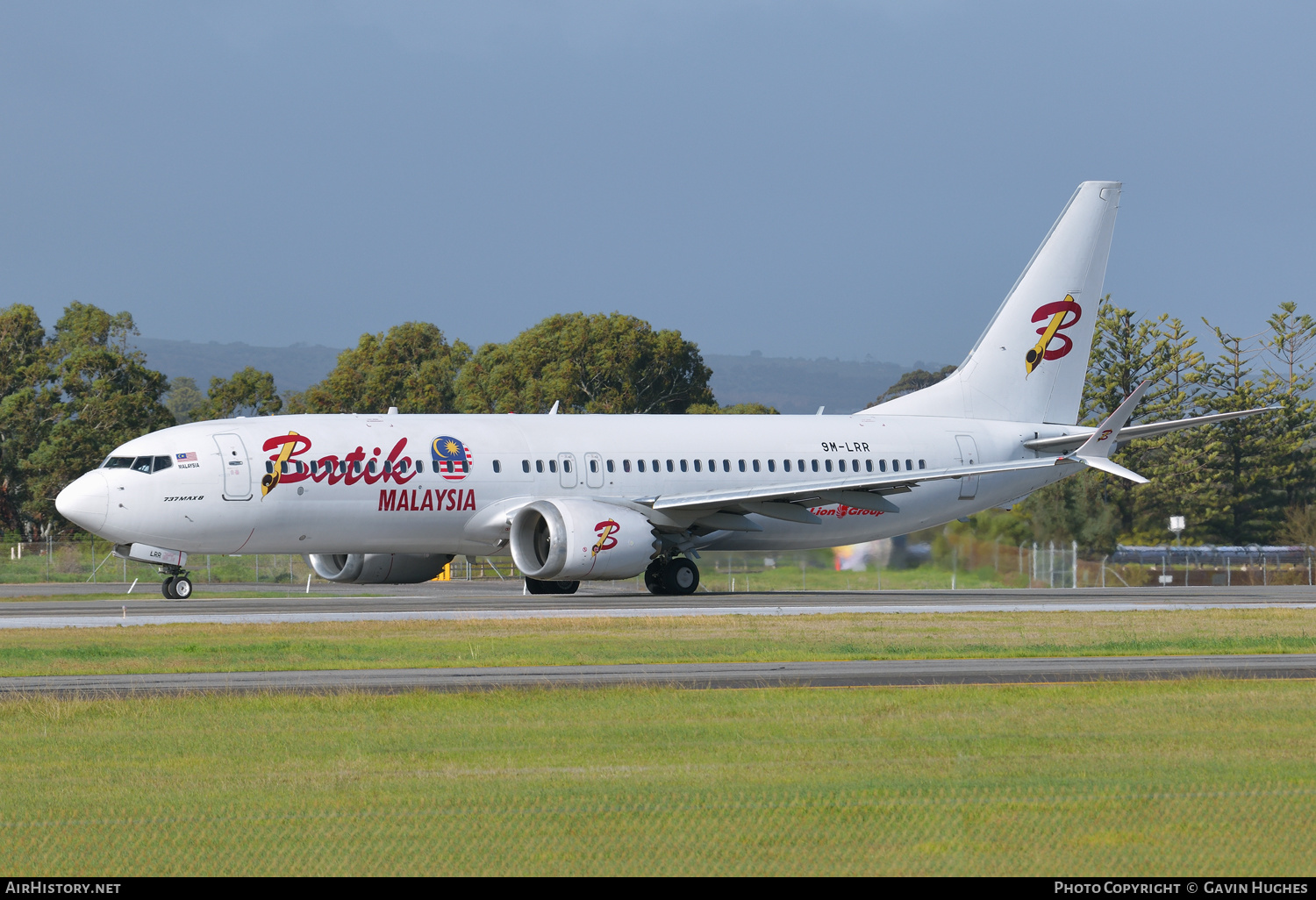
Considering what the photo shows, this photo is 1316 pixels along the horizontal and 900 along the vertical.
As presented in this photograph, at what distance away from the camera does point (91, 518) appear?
34.2m

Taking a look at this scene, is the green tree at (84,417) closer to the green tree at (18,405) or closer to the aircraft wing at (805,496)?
the green tree at (18,405)

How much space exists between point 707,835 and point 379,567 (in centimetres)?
3103

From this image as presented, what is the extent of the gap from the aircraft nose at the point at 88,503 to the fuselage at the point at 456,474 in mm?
37

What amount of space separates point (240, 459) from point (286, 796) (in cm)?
2452

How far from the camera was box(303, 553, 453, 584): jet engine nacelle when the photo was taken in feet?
131

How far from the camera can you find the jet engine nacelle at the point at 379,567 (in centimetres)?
3984

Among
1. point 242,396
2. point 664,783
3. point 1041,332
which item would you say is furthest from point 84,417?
point 664,783

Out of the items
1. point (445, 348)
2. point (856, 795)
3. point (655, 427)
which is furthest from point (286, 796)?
point (445, 348)

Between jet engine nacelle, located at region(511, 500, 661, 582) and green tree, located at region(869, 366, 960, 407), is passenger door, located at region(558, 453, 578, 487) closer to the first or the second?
jet engine nacelle, located at region(511, 500, 661, 582)

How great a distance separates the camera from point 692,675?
771 inches

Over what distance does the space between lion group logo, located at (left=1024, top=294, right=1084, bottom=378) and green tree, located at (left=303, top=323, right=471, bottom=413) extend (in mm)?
61580

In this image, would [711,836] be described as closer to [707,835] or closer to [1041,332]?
[707,835]

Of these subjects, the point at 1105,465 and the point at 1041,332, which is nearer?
the point at 1105,465

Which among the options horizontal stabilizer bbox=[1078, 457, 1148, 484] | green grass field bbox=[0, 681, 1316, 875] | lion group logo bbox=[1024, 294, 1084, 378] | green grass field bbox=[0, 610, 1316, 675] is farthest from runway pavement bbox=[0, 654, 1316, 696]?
lion group logo bbox=[1024, 294, 1084, 378]
